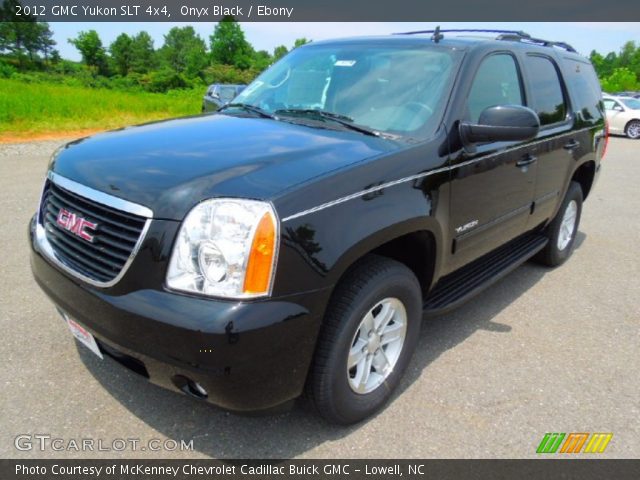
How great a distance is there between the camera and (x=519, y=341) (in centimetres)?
345

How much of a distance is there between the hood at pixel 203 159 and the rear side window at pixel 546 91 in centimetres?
181

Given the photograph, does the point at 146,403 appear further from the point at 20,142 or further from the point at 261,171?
the point at 20,142

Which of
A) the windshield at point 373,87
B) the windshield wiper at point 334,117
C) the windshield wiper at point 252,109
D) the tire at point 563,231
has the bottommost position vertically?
the tire at point 563,231

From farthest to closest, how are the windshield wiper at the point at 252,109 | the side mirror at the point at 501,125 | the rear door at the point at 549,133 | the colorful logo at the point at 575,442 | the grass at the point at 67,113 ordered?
the grass at the point at 67,113, the rear door at the point at 549,133, the windshield wiper at the point at 252,109, the side mirror at the point at 501,125, the colorful logo at the point at 575,442

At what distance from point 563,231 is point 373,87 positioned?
2.85m

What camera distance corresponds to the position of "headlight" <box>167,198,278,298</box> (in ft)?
6.31

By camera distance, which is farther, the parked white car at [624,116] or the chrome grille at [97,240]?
the parked white car at [624,116]

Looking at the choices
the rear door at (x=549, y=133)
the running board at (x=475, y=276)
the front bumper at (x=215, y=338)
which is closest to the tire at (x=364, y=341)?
the front bumper at (x=215, y=338)

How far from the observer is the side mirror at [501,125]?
2.77 meters

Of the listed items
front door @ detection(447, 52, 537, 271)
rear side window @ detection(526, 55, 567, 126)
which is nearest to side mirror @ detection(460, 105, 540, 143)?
front door @ detection(447, 52, 537, 271)

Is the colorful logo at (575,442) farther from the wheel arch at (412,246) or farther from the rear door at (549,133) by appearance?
the rear door at (549,133)

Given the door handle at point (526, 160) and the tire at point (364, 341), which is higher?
the door handle at point (526, 160)

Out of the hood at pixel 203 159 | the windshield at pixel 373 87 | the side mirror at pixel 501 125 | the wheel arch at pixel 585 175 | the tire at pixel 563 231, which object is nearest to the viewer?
the hood at pixel 203 159

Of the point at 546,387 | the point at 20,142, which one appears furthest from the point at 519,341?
the point at 20,142
